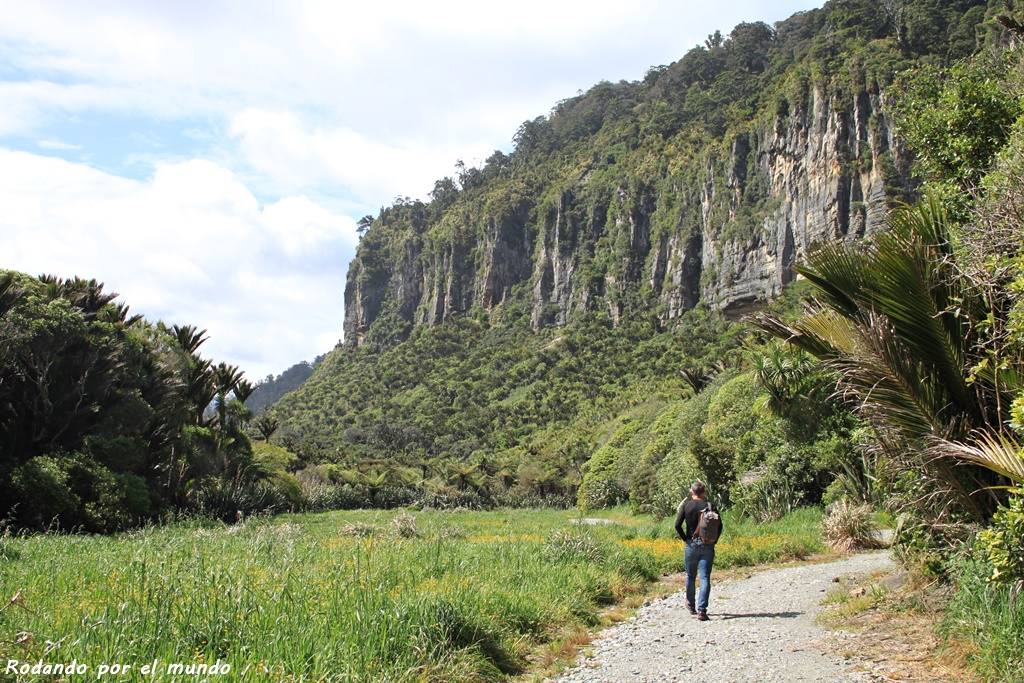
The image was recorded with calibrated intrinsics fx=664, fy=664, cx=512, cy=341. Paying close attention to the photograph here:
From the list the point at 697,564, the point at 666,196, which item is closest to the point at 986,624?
the point at 697,564

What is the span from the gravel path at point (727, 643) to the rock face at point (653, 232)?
137 ft

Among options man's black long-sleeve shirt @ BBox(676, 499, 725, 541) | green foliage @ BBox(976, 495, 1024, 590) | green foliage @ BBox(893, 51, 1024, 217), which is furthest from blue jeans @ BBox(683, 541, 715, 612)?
green foliage @ BBox(893, 51, 1024, 217)

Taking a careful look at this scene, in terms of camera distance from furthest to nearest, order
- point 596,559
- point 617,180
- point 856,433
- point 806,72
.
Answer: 1. point 617,180
2. point 806,72
3. point 596,559
4. point 856,433

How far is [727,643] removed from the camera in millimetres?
6281

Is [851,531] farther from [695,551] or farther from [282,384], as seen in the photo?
[282,384]

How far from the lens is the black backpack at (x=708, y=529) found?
762cm

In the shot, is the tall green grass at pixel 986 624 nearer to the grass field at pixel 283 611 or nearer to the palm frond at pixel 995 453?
the palm frond at pixel 995 453

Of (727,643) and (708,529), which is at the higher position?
(708,529)

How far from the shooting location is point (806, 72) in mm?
90000

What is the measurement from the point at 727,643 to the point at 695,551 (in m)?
1.46

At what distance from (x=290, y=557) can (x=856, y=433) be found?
6.01 m

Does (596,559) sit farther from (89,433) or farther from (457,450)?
(457,450)

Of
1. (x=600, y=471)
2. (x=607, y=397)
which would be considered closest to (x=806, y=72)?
(x=607, y=397)

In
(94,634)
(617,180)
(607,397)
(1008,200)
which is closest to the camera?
(94,634)
